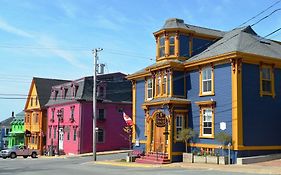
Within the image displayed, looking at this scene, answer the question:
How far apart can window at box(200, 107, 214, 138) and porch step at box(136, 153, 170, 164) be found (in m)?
3.26

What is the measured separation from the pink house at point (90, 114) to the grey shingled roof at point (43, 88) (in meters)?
8.32

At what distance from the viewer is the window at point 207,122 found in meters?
30.6

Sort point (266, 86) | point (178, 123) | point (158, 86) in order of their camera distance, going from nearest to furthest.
Answer: point (266, 86) < point (178, 123) < point (158, 86)

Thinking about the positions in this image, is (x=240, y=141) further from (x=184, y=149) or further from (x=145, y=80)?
(x=145, y=80)

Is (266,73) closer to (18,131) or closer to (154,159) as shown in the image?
(154,159)

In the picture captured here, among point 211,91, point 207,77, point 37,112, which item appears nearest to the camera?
point 211,91

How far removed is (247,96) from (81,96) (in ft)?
88.5

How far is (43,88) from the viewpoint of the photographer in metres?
Result: 67.5

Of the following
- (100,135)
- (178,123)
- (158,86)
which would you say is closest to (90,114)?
(100,135)

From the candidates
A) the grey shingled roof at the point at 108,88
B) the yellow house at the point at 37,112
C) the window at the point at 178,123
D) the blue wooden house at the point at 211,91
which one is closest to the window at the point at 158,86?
the blue wooden house at the point at 211,91

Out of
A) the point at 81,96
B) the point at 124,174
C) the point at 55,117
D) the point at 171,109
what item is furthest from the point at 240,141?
the point at 55,117

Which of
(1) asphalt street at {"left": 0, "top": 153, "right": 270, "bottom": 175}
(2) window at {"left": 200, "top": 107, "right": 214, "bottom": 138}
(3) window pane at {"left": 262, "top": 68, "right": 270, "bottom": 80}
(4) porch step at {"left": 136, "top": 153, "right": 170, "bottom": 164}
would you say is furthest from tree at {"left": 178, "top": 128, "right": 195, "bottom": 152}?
(3) window pane at {"left": 262, "top": 68, "right": 270, "bottom": 80}

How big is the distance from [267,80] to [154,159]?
10.3 meters

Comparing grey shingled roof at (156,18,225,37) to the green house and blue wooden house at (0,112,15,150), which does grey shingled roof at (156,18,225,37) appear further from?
blue wooden house at (0,112,15,150)
